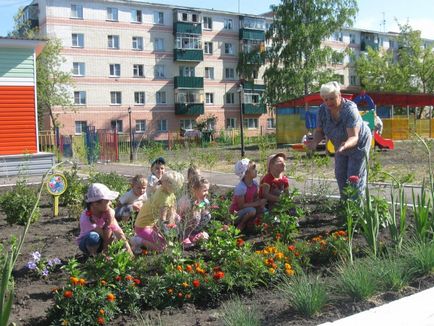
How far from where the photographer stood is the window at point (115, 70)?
50.1 metres

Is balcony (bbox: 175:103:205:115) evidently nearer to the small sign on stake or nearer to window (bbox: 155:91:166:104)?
window (bbox: 155:91:166:104)

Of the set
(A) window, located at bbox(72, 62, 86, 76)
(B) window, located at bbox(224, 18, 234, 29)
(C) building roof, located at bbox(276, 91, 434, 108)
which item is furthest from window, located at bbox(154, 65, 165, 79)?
(C) building roof, located at bbox(276, 91, 434, 108)

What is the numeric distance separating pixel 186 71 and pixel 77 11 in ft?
40.1

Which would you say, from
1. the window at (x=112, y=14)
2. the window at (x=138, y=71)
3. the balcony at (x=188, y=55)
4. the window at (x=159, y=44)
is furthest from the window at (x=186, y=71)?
the window at (x=112, y=14)

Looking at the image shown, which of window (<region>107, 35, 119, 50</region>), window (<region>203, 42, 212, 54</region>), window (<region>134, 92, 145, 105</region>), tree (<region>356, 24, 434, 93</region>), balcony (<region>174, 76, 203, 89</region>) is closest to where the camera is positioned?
window (<region>107, 35, 119, 50</region>)

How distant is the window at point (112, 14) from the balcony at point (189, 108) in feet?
32.0

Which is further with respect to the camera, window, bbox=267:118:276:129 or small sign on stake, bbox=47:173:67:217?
window, bbox=267:118:276:129

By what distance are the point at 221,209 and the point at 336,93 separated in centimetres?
202

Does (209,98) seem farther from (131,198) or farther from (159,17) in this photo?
(131,198)

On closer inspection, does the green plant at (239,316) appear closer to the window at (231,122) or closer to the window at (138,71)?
the window at (138,71)

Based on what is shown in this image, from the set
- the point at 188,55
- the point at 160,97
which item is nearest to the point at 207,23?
the point at 188,55

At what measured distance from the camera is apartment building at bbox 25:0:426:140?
47.7 metres

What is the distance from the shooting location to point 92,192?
5.07 metres

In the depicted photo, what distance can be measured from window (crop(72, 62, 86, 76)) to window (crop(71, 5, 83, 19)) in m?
3.94
